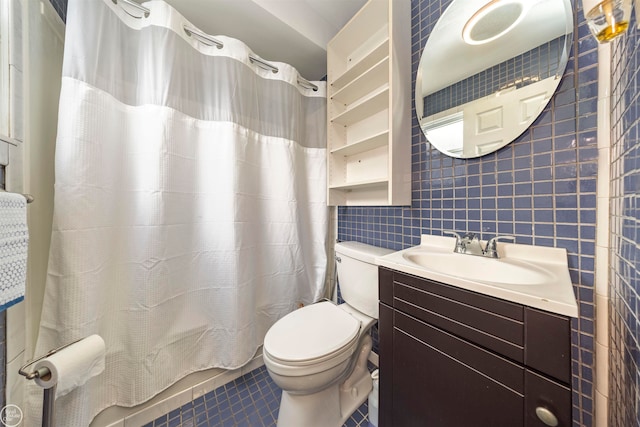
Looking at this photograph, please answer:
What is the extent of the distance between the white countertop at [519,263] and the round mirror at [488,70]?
44 centimetres

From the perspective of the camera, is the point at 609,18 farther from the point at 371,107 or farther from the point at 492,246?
the point at 371,107

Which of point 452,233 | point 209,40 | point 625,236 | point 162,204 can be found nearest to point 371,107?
point 452,233

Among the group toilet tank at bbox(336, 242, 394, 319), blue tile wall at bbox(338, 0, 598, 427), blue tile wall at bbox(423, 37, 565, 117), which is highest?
blue tile wall at bbox(423, 37, 565, 117)

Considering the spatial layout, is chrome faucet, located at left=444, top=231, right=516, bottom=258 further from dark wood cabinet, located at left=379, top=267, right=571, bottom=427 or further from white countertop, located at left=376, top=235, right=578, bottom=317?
dark wood cabinet, located at left=379, top=267, right=571, bottom=427

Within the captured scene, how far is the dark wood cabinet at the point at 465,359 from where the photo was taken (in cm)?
51

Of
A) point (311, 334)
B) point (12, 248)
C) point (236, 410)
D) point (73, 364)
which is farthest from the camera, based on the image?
point (236, 410)

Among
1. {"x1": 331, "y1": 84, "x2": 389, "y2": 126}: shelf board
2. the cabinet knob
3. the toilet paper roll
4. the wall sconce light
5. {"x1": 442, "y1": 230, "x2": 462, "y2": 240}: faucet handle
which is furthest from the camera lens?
{"x1": 331, "y1": 84, "x2": 389, "y2": 126}: shelf board

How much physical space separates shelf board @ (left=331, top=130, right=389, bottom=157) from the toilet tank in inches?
25.4

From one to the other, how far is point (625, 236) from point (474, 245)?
396 millimetres

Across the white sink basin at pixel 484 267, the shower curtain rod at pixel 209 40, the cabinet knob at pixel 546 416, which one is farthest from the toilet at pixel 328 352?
the shower curtain rod at pixel 209 40

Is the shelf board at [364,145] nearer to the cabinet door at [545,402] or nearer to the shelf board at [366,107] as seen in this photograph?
the shelf board at [366,107]

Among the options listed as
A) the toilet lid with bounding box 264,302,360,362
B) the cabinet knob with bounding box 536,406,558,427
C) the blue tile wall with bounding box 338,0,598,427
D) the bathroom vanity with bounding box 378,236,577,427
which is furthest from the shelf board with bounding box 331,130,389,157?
the cabinet knob with bounding box 536,406,558,427

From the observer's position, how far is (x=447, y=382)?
0.67m

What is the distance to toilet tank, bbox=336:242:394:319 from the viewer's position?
1131 millimetres
